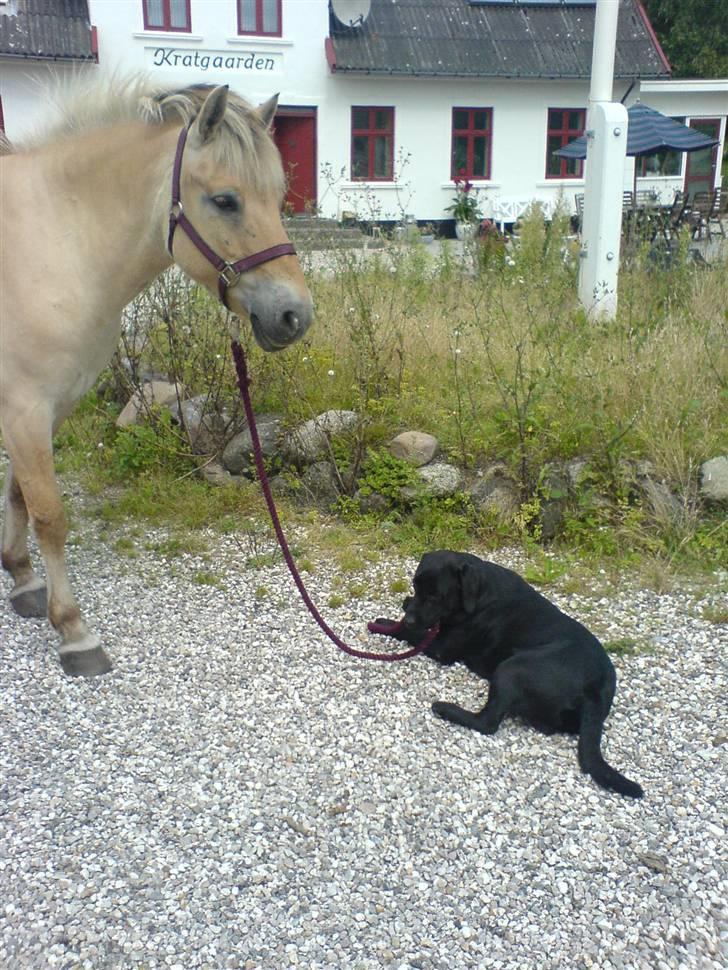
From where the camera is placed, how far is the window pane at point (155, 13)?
757 inches

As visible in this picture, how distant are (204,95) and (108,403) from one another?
3560 millimetres

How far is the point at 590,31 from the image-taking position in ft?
73.5

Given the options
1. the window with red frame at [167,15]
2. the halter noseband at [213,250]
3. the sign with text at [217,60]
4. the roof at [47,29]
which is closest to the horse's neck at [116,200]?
the halter noseband at [213,250]

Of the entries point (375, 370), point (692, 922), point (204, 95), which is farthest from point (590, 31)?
point (692, 922)

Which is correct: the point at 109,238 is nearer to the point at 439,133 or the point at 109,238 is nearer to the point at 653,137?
the point at 653,137

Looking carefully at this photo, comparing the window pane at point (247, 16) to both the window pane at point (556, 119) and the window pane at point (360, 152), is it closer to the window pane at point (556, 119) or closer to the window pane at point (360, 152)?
the window pane at point (360, 152)

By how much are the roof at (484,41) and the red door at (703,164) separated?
3449 millimetres

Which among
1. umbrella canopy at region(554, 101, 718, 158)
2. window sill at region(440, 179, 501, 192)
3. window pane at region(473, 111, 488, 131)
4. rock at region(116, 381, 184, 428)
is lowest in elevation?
rock at region(116, 381, 184, 428)

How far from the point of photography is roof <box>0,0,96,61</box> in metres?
18.1

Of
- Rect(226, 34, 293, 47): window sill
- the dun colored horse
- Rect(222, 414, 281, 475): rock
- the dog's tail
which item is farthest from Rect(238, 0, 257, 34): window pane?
the dog's tail

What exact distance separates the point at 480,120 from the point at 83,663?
2170 cm

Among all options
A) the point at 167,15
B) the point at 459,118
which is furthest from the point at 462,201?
the point at 167,15

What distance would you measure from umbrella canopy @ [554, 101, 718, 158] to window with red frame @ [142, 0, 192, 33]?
32.3 ft

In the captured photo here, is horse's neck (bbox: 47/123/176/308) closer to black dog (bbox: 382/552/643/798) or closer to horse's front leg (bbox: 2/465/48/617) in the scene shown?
horse's front leg (bbox: 2/465/48/617)
